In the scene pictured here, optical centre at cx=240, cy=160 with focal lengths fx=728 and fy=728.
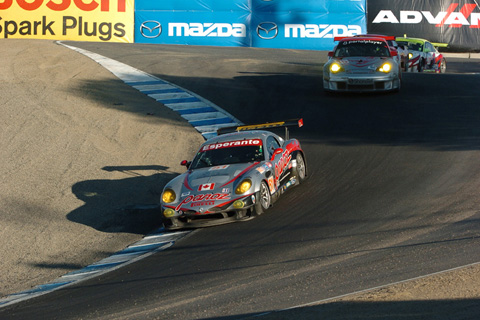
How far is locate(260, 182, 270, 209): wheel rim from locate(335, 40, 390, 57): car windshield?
8.86 m

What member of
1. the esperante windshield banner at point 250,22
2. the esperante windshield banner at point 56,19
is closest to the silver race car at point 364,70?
the esperante windshield banner at point 250,22

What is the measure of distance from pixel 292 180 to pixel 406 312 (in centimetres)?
625

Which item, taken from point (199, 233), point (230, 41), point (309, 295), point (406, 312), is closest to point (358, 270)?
point (309, 295)

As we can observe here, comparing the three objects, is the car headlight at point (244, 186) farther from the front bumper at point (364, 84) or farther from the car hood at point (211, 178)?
the front bumper at point (364, 84)

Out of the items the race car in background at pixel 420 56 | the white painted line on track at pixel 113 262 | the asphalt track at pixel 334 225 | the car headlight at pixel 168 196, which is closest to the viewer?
the asphalt track at pixel 334 225

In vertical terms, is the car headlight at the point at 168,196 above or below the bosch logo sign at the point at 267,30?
below

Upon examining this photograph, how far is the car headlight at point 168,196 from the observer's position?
10758mm

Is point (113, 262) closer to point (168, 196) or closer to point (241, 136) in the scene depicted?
point (168, 196)

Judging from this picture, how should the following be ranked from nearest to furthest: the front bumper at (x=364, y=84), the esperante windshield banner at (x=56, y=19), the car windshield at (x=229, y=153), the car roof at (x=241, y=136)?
the car windshield at (x=229, y=153) → the car roof at (x=241, y=136) → the front bumper at (x=364, y=84) → the esperante windshield banner at (x=56, y=19)

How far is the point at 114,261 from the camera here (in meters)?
9.51

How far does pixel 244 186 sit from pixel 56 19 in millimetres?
21244

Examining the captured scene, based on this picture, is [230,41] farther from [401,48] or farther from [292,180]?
[292,180]

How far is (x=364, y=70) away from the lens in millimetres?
18281

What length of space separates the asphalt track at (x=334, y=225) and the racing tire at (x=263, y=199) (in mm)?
141
